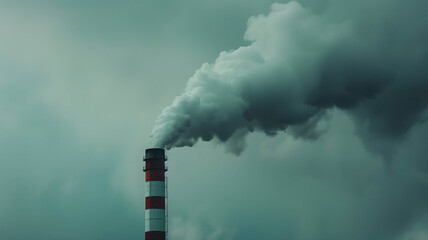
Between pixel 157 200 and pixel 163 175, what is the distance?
189cm

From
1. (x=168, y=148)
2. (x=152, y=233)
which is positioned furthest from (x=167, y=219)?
(x=168, y=148)

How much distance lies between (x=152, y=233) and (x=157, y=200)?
2421 mm

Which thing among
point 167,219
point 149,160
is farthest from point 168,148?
point 167,219

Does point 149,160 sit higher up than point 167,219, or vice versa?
point 149,160

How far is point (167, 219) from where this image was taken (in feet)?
156

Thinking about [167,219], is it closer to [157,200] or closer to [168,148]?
[157,200]

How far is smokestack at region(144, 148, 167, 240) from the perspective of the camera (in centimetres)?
4572

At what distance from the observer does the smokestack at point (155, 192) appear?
4572 centimetres

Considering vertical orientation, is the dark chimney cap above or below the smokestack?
above

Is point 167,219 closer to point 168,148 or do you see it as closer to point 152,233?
point 152,233

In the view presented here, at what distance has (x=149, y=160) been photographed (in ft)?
151

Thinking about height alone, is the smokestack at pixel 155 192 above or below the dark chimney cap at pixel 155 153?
below

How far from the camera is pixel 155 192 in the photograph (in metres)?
45.8

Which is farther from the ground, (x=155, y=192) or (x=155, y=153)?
(x=155, y=153)
